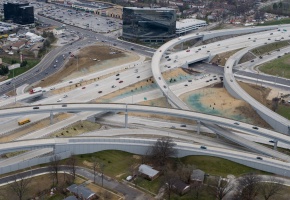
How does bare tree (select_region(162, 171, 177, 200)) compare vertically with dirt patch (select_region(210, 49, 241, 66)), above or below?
below

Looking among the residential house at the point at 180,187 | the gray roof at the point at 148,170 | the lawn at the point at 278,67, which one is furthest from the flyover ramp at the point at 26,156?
the lawn at the point at 278,67

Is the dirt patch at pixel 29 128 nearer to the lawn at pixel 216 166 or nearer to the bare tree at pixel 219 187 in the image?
the lawn at pixel 216 166

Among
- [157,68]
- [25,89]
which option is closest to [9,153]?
[25,89]

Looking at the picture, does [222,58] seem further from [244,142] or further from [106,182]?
[106,182]

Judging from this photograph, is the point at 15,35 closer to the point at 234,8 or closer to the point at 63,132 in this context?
the point at 63,132

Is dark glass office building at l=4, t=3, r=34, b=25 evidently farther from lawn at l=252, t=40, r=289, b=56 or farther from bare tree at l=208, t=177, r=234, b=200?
bare tree at l=208, t=177, r=234, b=200

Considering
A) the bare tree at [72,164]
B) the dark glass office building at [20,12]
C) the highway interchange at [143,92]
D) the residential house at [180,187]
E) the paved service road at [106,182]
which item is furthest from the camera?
the dark glass office building at [20,12]

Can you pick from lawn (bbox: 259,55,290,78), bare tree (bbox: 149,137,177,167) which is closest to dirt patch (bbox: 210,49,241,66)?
lawn (bbox: 259,55,290,78)
